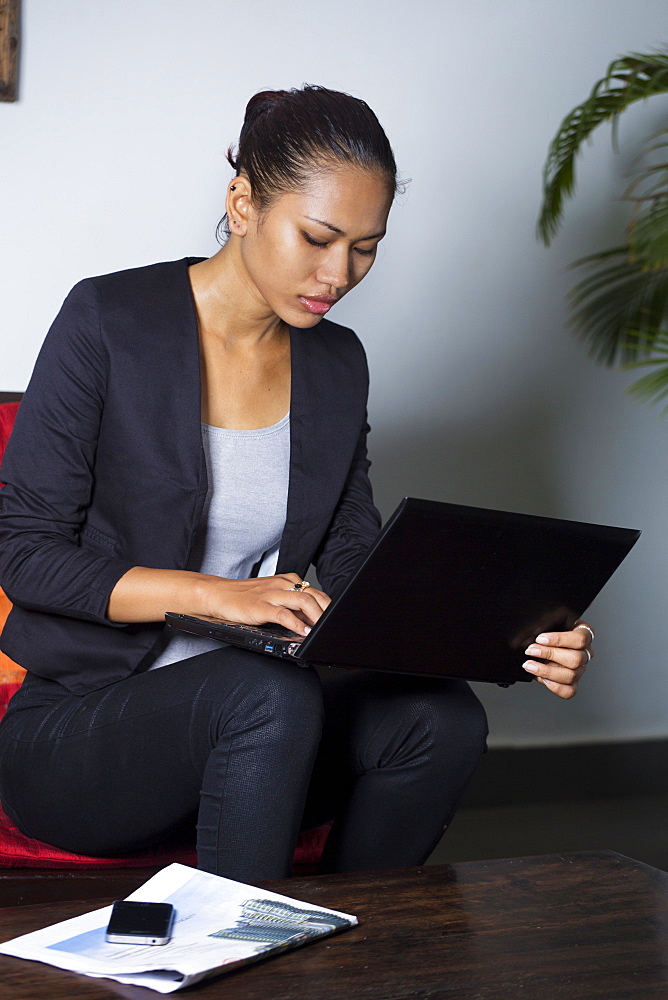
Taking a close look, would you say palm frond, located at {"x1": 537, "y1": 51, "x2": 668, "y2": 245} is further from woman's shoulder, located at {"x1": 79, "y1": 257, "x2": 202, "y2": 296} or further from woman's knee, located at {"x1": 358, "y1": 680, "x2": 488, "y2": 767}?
woman's knee, located at {"x1": 358, "y1": 680, "x2": 488, "y2": 767}

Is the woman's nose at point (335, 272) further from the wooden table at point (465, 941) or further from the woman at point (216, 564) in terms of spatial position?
the wooden table at point (465, 941)

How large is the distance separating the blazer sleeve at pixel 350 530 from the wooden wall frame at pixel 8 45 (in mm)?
944

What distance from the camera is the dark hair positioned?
4.02ft

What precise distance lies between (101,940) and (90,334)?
75cm

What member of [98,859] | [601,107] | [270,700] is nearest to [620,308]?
[601,107]

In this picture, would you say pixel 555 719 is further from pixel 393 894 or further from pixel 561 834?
pixel 393 894

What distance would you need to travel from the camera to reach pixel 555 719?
250 cm

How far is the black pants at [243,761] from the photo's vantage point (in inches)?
40.3

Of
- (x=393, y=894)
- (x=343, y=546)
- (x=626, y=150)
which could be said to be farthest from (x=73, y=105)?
(x=393, y=894)

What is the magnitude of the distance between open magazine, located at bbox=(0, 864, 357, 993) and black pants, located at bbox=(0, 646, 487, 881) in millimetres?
173

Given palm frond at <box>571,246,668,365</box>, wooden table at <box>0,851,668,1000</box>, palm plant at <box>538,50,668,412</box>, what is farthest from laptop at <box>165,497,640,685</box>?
palm frond at <box>571,246,668,365</box>

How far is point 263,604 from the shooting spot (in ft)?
3.59

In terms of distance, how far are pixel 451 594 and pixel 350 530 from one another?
48 centimetres

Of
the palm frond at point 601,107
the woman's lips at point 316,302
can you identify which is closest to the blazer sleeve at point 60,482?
the woman's lips at point 316,302
